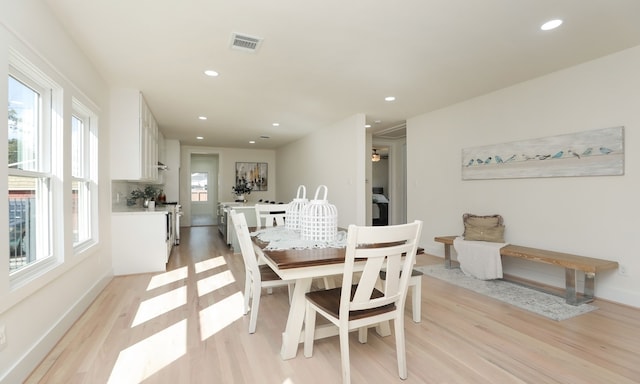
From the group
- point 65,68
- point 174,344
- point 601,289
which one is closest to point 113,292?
point 174,344

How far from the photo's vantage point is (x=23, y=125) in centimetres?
209

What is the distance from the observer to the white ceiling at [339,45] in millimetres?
2217

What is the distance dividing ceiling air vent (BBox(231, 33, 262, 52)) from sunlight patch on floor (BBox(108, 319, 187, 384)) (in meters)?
2.46

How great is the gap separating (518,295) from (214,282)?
11.1 ft

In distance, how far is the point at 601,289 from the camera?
3102 millimetres

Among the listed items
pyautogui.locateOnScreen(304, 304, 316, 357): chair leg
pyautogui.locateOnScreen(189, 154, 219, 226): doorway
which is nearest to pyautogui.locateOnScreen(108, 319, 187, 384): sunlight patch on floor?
pyautogui.locateOnScreen(304, 304, 316, 357): chair leg

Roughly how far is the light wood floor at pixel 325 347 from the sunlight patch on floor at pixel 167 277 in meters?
0.38

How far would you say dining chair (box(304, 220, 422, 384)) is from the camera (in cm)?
157

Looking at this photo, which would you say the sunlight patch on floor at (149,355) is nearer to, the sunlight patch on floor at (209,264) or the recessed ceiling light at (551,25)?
the sunlight patch on floor at (209,264)

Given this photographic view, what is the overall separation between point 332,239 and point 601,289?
2965 millimetres

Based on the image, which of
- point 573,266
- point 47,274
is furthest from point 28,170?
point 573,266

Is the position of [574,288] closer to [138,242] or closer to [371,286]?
[371,286]

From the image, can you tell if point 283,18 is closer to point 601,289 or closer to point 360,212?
point 360,212

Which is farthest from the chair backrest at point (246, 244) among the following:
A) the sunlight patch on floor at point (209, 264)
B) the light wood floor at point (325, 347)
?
the sunlight patch on floor at point (209, 264)
